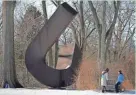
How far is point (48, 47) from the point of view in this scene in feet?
→ 60.3

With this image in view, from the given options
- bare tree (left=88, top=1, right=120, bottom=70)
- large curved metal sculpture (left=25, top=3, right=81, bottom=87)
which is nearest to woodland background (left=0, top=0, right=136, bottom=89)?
bare tree (left=88, top=1, right=120, bottom=70)

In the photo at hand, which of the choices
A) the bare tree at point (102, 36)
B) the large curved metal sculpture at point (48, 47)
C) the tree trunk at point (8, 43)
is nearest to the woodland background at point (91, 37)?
the bare tree at point (102, 36)

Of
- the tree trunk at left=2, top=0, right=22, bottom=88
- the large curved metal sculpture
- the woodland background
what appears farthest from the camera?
the woodland background

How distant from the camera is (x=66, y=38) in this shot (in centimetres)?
3822

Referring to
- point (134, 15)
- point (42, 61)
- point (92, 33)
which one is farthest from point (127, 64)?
point (92, 33)

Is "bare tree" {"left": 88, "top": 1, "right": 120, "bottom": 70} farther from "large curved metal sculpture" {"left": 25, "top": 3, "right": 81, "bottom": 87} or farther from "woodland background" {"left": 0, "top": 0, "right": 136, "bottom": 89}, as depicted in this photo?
"large curved metal sculpture" {"left": 25, "top": 3, "right": 81, "bottom": 87}

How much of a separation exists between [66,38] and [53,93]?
21302 mm

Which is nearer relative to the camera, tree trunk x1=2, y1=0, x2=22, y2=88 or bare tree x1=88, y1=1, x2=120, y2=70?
tree trunk x1=2, y1=0, x2=22, y2=88

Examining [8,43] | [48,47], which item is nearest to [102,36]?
[8,43]

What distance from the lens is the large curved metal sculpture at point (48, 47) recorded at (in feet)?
58.5

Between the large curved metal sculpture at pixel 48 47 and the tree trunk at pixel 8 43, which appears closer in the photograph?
the large curved metal sculpture at pixel 48 47

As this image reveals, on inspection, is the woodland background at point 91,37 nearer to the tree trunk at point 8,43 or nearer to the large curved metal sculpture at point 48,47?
the tree trunk at point 8,43

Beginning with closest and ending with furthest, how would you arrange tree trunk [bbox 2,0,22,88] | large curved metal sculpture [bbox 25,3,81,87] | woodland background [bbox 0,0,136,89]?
1. large curved metal sculpture [bbox 25,3,81,87]
2. tree trunk [bbox 2,0,22,88]
3. woodland background [bbox 0,0,136,89]

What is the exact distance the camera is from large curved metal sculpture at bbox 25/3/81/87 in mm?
17844
